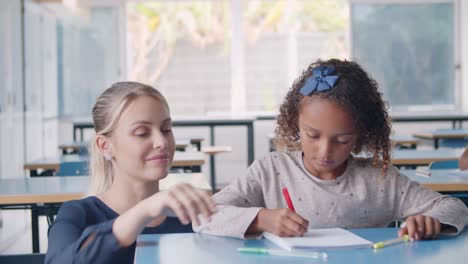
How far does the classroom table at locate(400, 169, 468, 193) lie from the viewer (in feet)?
8.73

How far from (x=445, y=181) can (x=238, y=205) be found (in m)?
1.28

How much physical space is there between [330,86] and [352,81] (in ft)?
0.23

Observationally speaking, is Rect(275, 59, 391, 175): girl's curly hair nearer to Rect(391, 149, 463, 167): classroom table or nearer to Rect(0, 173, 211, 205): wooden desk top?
Rect(0, 173, 211, 205): wooden desk top

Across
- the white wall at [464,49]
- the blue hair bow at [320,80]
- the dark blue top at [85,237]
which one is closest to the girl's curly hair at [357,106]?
the blue hair bow at [320,80]

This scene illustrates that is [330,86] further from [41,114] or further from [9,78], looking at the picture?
[41,114]

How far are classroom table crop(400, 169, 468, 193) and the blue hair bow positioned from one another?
3.47ft

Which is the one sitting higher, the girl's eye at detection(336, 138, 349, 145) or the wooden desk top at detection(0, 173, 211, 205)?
the girl's eye at detection(336, 138, 349, 145)

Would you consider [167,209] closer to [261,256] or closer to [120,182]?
[261,256]

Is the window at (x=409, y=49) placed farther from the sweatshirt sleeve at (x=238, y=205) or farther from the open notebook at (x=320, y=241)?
the open notebook at (x=320, y=241)

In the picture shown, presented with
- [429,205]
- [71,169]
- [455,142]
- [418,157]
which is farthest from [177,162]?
[455,142]

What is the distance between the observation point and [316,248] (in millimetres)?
1354

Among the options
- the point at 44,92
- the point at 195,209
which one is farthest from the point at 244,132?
the point at 195,209

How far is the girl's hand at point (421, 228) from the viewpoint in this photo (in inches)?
56.9

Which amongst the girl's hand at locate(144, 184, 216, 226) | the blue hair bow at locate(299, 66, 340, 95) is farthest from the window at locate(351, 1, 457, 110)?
the girl's hand at locate(144, 184, 216, 226)
